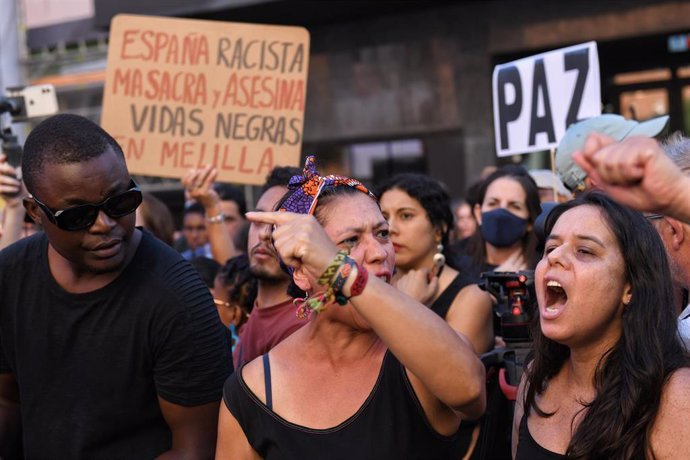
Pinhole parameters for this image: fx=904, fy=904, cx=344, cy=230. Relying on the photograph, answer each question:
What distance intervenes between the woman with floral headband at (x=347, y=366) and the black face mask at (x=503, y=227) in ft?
7.90

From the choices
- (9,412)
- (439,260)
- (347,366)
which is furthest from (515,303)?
(9,412)

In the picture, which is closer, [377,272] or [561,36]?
[377,272]

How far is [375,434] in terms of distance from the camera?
2.47 m

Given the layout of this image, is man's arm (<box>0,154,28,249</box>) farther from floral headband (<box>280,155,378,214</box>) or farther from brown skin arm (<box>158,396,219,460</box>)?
floral headband (<box>280,155,378,214</box>)

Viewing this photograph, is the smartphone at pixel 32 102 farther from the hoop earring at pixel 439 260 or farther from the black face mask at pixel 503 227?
the black face mask at pixel 503 227

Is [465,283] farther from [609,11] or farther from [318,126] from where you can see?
[318,126]

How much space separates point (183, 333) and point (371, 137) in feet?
28.0

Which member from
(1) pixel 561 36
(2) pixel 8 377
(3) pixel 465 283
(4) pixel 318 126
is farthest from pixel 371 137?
(2) pixel 8 377

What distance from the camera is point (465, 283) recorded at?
4.10 m

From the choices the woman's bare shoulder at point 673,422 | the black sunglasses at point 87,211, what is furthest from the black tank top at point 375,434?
the black sunglasses at point 87,211

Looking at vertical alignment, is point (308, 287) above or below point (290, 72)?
below

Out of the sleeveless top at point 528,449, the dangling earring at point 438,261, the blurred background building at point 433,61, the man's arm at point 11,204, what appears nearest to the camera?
the sleeveless top at point 528,449

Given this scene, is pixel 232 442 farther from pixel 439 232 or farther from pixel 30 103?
pixel 30 103

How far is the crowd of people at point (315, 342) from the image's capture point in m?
2.40
